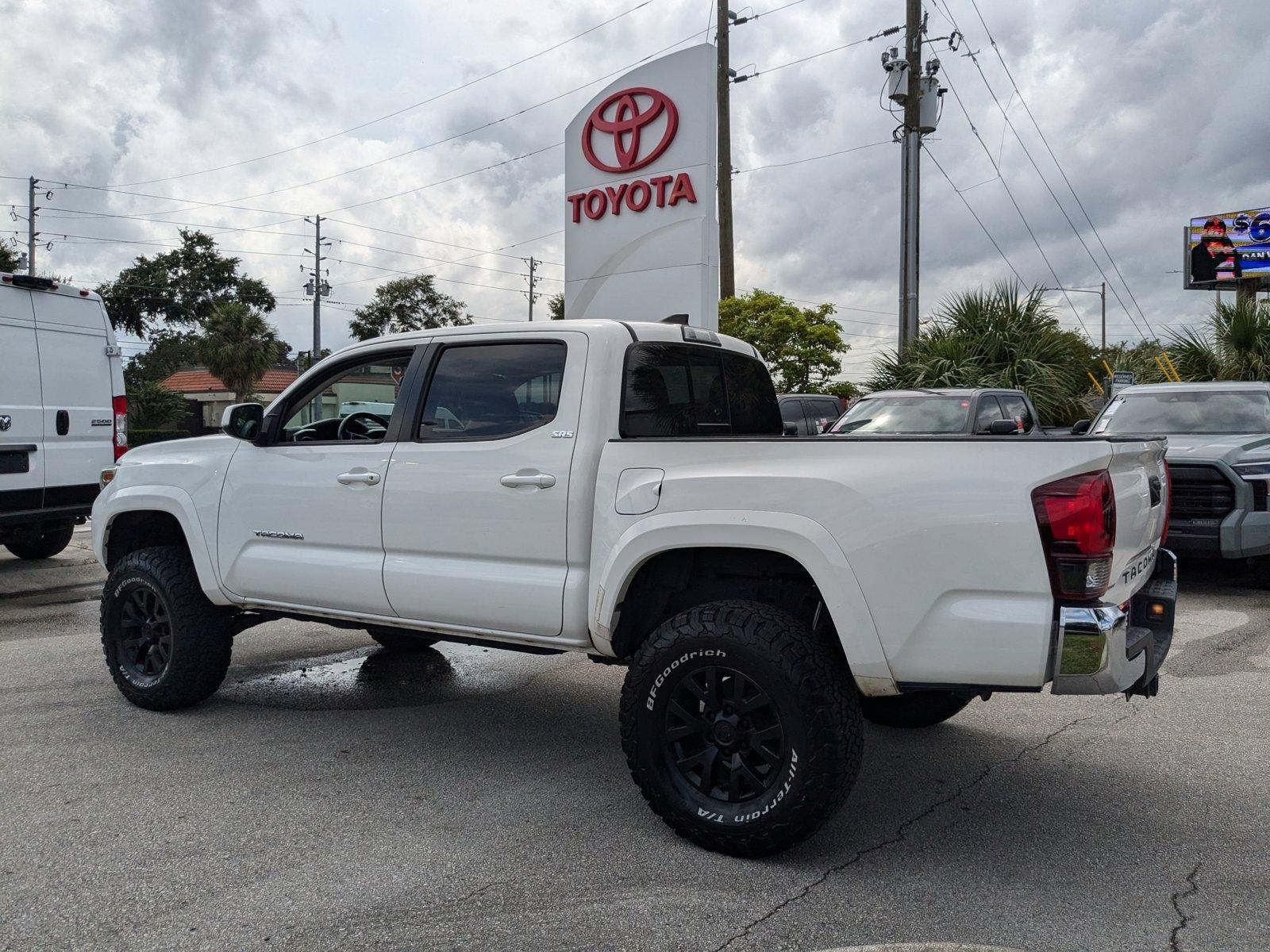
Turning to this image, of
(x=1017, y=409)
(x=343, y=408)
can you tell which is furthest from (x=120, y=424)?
(x=1017, y=409)

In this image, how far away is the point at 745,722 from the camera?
139 inches

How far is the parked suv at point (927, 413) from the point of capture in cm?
1116

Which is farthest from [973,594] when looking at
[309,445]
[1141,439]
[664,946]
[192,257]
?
[192,257]

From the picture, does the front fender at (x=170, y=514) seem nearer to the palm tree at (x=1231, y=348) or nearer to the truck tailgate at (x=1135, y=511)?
the truck tailgate at (x=1135, y=511)

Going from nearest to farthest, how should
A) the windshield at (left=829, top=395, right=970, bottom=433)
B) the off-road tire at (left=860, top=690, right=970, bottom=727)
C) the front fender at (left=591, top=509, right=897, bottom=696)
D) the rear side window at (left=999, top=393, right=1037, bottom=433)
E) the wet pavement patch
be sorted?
the front fender at (left=591, top=509, right=897, bottom=696) < the off-road tire at (left=860, top=690, right=970, bottom=727) < the wet pavement patch < the windshield at (left=829, top=395, right=970, bottom=433) < the rear side window at (left=999, top=393, right=1037, bottom=433)

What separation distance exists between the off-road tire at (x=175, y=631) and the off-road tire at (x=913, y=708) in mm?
3213

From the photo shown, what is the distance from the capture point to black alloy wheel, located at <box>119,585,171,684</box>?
5.26 metres

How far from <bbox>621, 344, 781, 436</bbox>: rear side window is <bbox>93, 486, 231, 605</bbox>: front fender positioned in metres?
2.37

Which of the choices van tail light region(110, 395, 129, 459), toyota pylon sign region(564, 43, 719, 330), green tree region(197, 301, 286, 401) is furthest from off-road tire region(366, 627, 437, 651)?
green tree region(197, 301, 286, 401)

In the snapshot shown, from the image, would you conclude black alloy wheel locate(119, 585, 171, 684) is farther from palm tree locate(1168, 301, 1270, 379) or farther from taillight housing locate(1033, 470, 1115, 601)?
palm tree locate(1168, 301, 1270, 379)

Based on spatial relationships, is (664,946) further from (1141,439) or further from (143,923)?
(1141,439)

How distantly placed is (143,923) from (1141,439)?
3.51 meters

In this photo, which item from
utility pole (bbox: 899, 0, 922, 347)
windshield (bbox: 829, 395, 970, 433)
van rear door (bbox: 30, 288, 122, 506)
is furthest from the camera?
utility pole (bbox: 899, 0, 922, 347)

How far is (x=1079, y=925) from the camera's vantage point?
3.06m
